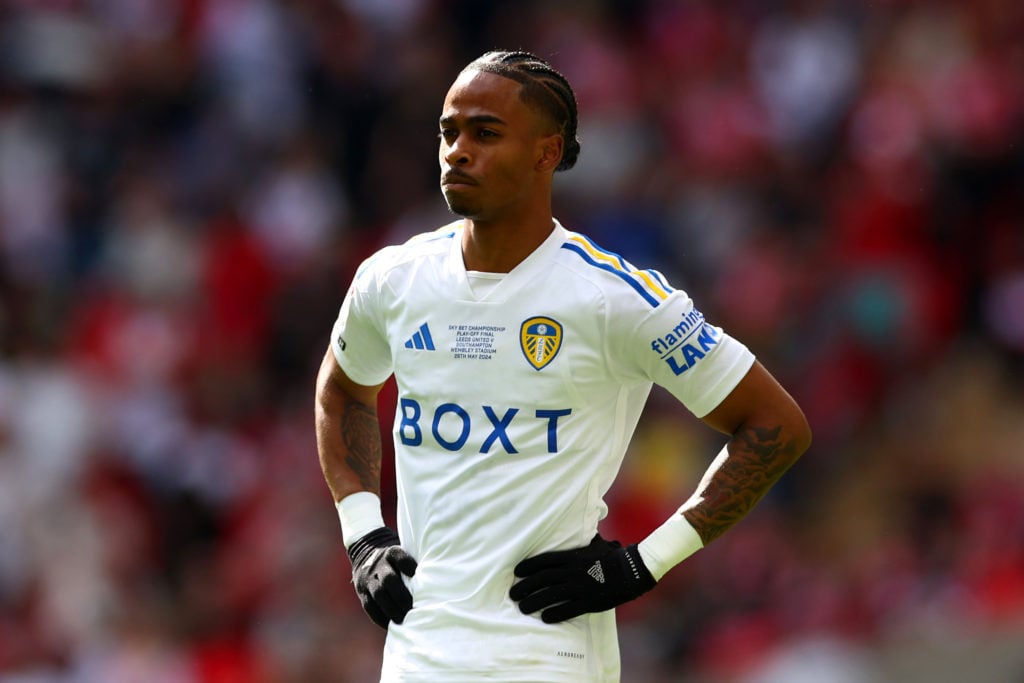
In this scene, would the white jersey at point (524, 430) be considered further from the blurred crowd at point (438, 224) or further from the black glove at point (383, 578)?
the blurred crowd at point (438, 224)

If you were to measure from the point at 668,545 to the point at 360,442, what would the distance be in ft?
3.52

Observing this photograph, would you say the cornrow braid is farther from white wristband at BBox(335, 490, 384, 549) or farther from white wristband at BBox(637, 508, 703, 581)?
white wristband at BBox(335, 490, 384, 549)

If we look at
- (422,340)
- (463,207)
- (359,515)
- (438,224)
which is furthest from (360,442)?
(438,224)

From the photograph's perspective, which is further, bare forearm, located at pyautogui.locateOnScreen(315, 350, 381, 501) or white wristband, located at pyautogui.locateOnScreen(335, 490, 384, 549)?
bare forearm, located at pyautogui.locateOnScreen(315, 350, 381, 501)

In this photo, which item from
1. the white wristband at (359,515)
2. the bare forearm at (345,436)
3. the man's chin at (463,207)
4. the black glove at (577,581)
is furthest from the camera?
the bare forearm at (345,436)

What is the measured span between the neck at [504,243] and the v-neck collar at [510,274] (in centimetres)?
2

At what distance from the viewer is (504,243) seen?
194 inches

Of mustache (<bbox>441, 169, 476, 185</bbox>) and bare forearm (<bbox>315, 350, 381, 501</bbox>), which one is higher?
mustache (<bbox>441, 169, 476, 185</bbox>)

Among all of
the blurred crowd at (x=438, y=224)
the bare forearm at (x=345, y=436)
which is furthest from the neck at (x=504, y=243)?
the blurred crowd at (x=438, y=224)

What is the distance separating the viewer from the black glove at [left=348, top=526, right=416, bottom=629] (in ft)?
16.0

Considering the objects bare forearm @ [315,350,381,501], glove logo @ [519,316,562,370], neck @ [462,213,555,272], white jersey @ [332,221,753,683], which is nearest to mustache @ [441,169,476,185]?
neck @ [462,213,555,272]

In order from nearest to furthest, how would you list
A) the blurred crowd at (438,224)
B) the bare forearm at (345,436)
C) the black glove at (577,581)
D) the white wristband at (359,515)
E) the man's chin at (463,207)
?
the black glove at (577,581), the man's chin at (463,207), the white wristband at (359,515), the bare forearm at (345,436), the blurred crowd at (438,224)

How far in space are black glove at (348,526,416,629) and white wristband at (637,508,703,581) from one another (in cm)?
64

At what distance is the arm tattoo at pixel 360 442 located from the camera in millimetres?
5434
